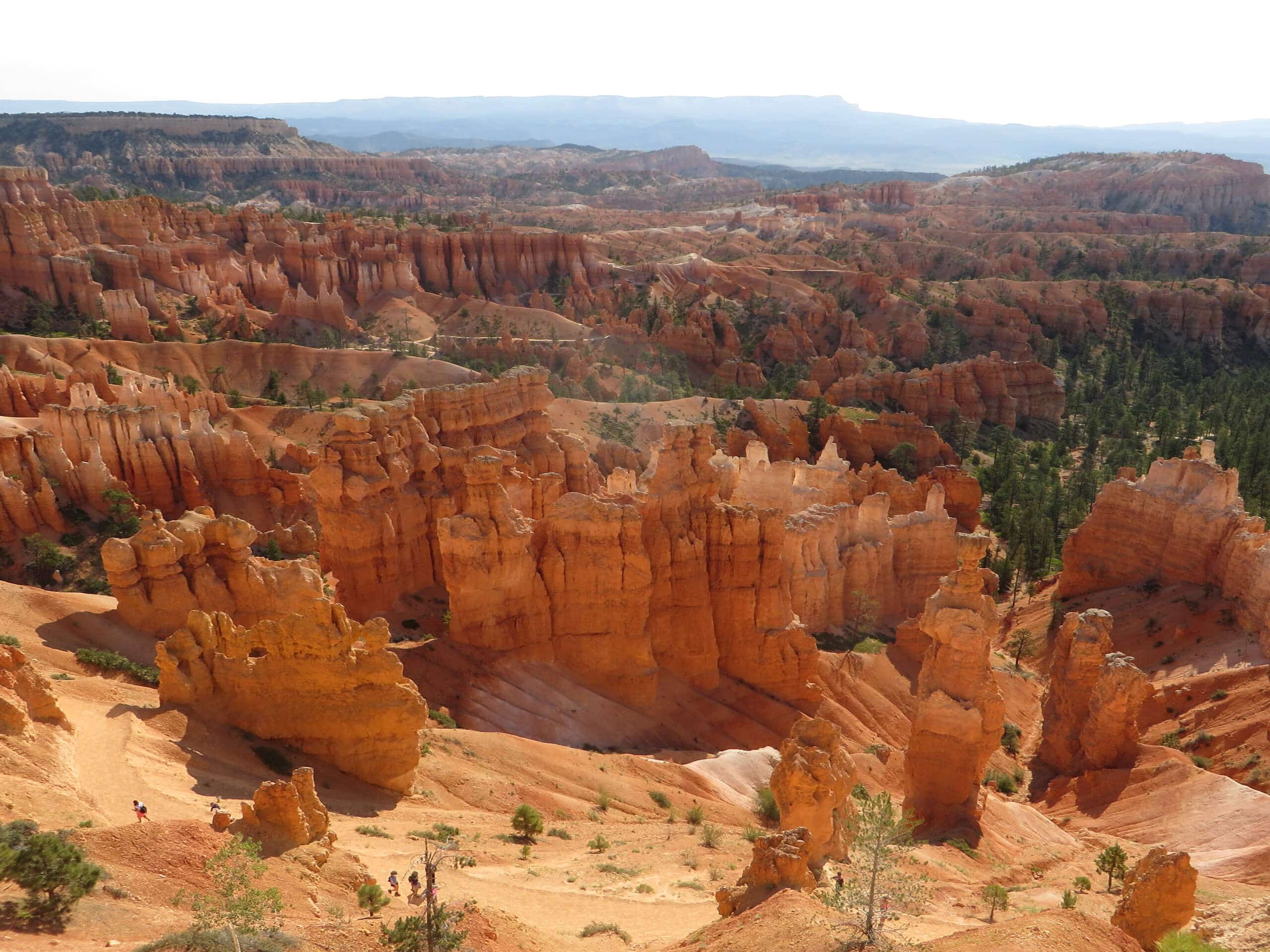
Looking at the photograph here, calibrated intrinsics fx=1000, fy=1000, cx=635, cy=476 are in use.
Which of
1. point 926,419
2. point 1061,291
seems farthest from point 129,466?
point 1061,291

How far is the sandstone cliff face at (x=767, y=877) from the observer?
42.7 ft

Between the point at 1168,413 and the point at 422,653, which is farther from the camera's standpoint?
the point at 1168,413

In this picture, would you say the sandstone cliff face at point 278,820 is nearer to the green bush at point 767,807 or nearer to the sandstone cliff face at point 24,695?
the sandstone cliff face at point 24,695

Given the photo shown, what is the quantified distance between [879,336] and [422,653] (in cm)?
7839

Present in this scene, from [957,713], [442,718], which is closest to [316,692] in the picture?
[442,718]

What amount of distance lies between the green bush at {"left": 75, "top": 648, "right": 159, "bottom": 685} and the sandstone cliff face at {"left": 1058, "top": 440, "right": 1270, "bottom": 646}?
105ft

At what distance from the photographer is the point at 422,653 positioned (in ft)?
80.0

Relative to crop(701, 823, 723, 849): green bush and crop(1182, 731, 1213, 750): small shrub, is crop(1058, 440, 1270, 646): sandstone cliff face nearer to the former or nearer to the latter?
crop(1182, 731, 1213, 750): small shrub

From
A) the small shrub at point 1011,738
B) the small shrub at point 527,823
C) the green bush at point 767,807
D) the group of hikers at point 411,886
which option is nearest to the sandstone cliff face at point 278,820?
the group of hikers at point 411,886

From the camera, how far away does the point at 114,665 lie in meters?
19.5

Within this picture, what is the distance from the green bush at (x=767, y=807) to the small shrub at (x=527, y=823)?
662cm

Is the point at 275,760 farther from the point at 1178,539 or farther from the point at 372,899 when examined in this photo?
the point at 1178,539

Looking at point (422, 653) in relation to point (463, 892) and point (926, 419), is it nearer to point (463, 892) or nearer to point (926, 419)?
point (463, 892)

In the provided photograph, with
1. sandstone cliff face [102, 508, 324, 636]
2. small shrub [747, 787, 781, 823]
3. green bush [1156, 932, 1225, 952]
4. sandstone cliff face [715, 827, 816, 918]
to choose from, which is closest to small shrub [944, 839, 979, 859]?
small shrub [747, 787, 781, 823]
